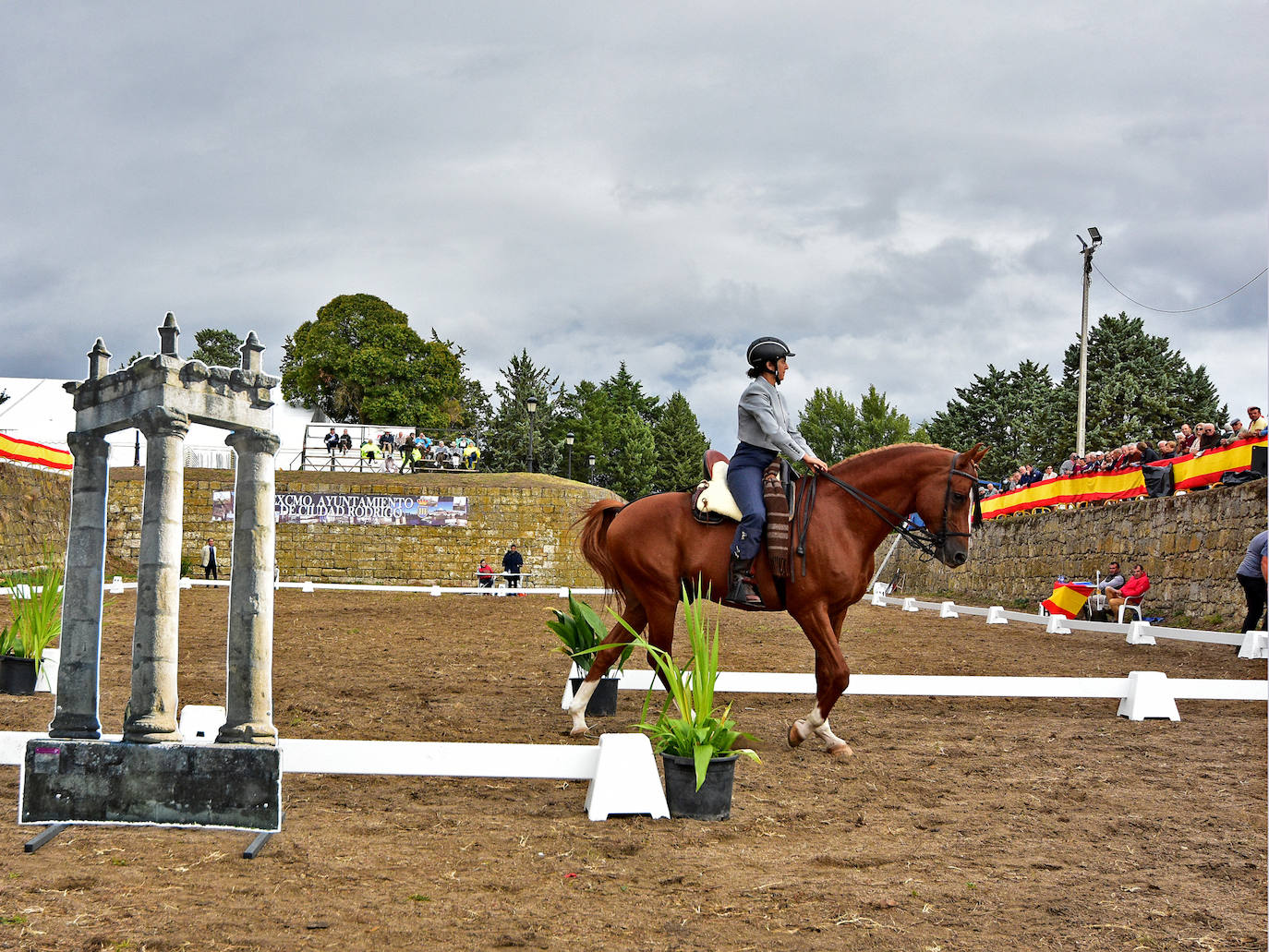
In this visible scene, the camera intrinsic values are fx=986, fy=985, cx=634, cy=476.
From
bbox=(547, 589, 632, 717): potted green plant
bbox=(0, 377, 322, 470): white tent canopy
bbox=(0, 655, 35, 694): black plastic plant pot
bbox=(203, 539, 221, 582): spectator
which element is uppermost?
bbox=(0, 377, 322, 470): white tent canopy

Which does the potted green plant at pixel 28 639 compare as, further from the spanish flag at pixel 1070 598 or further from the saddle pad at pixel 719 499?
the spanish flag at pixel 1070 598

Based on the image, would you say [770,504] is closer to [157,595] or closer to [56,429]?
[157,595]

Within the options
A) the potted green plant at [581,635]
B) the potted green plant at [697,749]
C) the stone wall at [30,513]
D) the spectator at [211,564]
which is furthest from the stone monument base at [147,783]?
the spectator at [211,564]

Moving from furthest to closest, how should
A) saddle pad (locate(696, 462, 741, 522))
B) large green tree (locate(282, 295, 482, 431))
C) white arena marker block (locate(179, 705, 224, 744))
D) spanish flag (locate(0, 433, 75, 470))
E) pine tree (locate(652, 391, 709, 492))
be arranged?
1. pine tree (locate(652, 391, 709, 492))
2. large green tree (locate(282, 295, 482, 431))
3. spanish flag (locate(0, 433, 75, 470))
4. saddle pad (locate(696, 462, 741, 522))
5. white arena marker block (locate(179, 705, 224, 744))

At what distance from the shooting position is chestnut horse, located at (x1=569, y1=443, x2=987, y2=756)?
6.36 metres

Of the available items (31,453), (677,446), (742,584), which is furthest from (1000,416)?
(742,584)

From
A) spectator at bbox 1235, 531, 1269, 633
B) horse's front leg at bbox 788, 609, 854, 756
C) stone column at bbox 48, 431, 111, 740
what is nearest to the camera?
stone column at bbox 48, 431, 111, 740

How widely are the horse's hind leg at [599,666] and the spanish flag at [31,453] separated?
25086 millimetres

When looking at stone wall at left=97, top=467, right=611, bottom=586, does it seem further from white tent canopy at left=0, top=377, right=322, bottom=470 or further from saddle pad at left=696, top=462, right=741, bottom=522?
saddle pad at left=696, top=462, right=741, bottom=522

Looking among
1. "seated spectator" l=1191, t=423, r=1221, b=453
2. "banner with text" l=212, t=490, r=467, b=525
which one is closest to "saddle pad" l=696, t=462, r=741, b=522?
"seated spectator" l=1191, t=423, r=1221, b=453

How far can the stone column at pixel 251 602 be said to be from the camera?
4637 mm

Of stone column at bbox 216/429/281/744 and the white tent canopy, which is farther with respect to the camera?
the white tent canopy

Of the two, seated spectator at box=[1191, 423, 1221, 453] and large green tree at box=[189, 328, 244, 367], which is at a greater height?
large green tree at box=[189, 328, 244, 367]

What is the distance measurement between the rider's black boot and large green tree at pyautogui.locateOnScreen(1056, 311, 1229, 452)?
39265 mm
